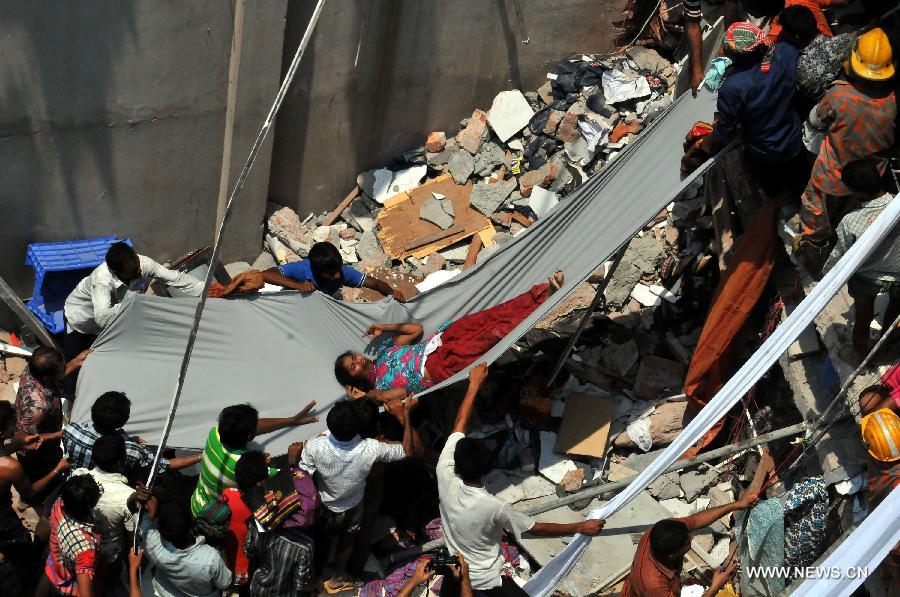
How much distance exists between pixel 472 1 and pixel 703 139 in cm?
264

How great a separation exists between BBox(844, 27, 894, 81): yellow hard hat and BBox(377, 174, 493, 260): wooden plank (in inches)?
117

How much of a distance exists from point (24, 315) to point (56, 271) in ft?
1.24

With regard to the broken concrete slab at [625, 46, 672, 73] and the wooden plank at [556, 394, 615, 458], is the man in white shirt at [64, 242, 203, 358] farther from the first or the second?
the broken concrete slab at [625, 46, 672, 73]

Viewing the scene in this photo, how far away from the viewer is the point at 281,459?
5.39 meters

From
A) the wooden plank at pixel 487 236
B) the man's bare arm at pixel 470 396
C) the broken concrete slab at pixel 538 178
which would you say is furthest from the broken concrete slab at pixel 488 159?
the man's bare arm at pixel 470 396

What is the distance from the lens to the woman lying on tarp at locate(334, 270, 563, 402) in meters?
5.16

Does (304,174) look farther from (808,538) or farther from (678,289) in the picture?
(808,538)

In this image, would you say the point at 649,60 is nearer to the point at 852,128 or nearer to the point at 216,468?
the point at 852,128

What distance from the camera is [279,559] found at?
494cm

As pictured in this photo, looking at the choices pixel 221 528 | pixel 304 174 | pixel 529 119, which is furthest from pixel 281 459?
pixel 529 119

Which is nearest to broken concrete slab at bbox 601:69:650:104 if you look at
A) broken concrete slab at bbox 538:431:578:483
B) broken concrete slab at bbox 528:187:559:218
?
broken concrete slab at bbox 528:187:559:218

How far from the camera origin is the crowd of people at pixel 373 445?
446 centimetres

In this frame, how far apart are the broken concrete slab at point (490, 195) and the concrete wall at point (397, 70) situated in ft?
2.10

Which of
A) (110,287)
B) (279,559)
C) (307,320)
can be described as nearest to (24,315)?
(110,287)
